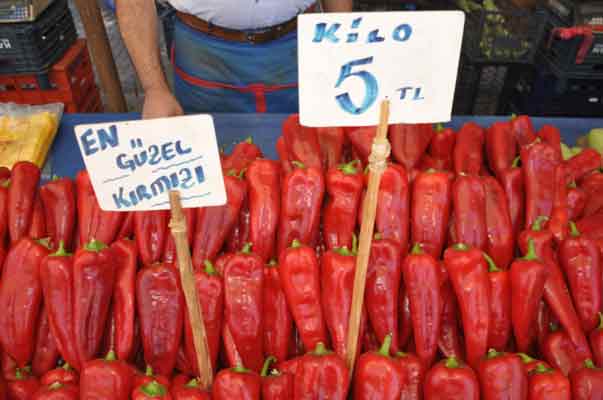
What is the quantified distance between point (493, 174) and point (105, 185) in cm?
111

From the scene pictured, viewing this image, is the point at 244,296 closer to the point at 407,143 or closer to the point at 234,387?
the point at 234,387

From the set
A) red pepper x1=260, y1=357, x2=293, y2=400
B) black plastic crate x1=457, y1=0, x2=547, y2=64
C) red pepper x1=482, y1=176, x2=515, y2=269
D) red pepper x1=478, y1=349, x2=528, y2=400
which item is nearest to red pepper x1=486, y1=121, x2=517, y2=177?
red pepper x1=482, y1=176, x2=515, y2=269

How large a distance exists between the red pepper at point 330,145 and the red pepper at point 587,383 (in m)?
0.77

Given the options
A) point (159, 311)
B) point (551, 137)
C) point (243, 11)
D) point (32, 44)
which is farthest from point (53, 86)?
point (551, 137)

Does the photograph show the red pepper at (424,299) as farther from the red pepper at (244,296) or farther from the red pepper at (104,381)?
the red pepper at (104,381)

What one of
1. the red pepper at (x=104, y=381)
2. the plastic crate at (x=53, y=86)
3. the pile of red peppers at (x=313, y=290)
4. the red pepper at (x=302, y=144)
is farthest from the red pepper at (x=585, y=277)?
the plastic crate at (x=53, y=86)

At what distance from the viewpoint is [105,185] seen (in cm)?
108

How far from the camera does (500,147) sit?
1.56 meters

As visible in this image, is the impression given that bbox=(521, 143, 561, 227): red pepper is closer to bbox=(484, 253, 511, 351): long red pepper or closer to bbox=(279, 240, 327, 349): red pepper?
bbox=(484, 253, 511, 351): long red pepper

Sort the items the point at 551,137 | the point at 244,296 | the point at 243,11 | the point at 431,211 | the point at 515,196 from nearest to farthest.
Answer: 1. the point at 244,296
2. the point at 431,211
3. the point at 515,196
4. the point at 551,137
5. the point at 243,11

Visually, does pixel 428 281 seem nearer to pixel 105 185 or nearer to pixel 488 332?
pixel 488 332

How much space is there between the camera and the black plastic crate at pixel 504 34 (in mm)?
3680

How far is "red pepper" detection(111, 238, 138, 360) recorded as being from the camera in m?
1.27

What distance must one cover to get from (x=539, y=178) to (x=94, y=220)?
1.16m
